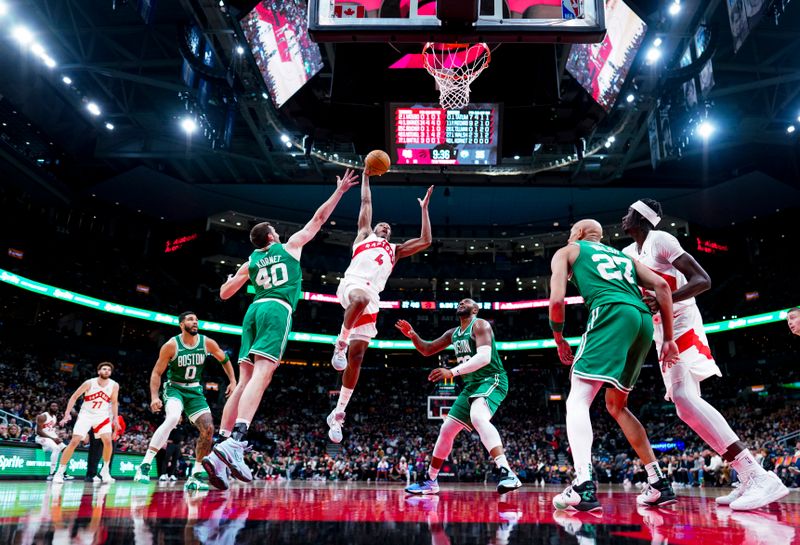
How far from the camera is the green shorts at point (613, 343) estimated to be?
370cm

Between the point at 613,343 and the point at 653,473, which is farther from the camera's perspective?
the point at 653,473

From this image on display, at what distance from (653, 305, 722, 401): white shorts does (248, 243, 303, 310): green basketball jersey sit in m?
3.04

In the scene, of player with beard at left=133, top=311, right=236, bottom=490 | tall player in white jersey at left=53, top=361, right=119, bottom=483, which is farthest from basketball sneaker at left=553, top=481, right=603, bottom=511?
tall player in white jersey at left=53, top=361, right=119, bottom=483

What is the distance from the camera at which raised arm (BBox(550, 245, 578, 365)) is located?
12.8ft

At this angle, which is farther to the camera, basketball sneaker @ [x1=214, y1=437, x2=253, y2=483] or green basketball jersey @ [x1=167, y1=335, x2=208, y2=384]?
green basketball jersey @ [x1=167, y1=335, x2=208, y2=384]

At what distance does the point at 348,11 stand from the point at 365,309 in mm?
3265

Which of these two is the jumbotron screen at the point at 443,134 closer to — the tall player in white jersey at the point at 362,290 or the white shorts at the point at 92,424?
the tall player in white jersey at the point at 362,290

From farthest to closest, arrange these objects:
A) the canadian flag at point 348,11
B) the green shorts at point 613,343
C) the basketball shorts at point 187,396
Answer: the basketball shorts at point 187,396 → the canadian flag at point 348,11 → the green shorts at point 613,343

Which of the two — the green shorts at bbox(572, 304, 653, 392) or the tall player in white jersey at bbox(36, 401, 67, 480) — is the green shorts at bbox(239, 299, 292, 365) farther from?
the tall player in white jersey at bbox(36, 401, 67, 480)

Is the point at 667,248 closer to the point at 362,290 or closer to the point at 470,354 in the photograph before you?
the point at 470,354

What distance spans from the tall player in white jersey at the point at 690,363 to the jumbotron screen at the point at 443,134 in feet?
28.3

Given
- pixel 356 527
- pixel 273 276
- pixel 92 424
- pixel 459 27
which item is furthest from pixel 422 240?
pixel 92 424

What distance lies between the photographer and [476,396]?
6.04 metres

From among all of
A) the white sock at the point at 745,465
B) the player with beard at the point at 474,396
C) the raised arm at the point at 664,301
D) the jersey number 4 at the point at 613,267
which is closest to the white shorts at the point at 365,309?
the player with beard at the point at 474,396
